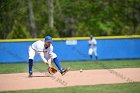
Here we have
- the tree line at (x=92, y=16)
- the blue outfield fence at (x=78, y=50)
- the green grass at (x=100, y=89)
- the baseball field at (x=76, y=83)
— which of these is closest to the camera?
the green grass at (x=100, y=89)

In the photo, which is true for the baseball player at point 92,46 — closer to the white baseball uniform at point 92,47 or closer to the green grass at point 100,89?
the white baseball uniform at point 92,47

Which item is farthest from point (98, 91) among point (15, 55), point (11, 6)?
point (11, 6)

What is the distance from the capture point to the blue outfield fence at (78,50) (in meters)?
27.7

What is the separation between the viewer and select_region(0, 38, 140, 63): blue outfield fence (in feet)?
A: 90.9

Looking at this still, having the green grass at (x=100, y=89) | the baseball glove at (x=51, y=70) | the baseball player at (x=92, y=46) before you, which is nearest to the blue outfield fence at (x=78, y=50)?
the baseball player at (x=92, y=46)

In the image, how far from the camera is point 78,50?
93.9 ft

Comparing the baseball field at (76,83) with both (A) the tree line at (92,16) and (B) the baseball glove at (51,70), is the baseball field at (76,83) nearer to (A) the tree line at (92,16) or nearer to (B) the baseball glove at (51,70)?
(B) the baseball glove at (51,70)

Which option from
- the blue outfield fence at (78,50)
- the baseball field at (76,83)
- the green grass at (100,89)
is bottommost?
the blue outfield fence at (78,50)

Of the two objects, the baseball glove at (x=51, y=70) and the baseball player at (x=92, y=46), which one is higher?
the baseball glove at (x=51, y=70)

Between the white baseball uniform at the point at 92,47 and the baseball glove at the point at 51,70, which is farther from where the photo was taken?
the white baseball uniform at the point at 92,47

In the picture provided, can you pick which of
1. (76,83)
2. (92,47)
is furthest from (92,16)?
(76,83)

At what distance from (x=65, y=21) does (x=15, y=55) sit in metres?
22.5

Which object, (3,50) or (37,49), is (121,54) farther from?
(37,49)

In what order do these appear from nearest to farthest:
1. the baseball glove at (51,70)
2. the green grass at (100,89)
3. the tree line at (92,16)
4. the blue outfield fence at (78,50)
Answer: the green grass at (100,89), the baseball glove at (51,70), the blue outfield fence at (78,50), the tree line at (92,16)
